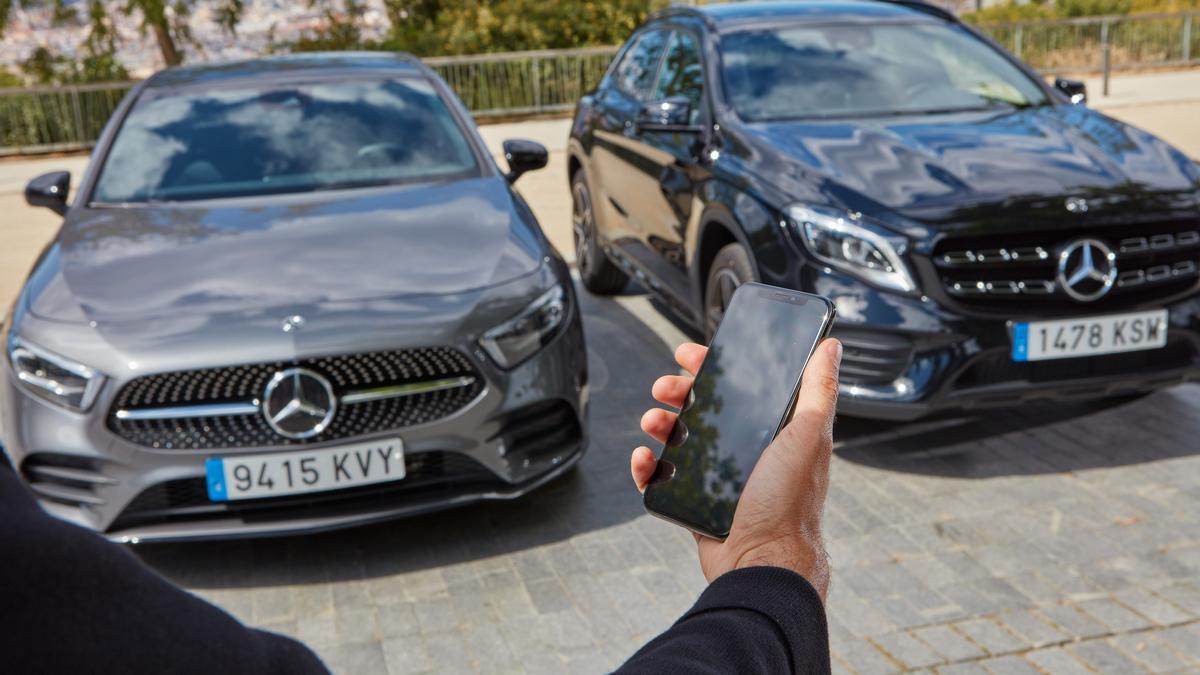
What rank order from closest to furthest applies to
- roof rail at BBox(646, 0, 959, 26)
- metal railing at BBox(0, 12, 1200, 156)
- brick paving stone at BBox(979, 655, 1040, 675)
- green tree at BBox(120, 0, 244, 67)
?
brick paving stone at BBox(979, 655, 1040, 675)
roof rail at BBox(646, 0, 959, 26)
metal railing at BBox(0, 12, 1200, 156)
green tree at BBox(120, 0, 244, 67)

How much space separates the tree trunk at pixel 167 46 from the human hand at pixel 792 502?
72.6 ft

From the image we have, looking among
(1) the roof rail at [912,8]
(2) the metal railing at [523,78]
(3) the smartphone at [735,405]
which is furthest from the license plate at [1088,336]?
(2) the metal railing at [523,78]

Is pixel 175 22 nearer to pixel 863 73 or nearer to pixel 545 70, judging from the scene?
pixel 545 70

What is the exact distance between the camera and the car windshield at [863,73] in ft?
19.0

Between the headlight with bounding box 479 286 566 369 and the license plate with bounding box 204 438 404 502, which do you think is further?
the headlight with bounding box 479 286 566 369

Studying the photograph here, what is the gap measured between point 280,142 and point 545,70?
48.9 feet

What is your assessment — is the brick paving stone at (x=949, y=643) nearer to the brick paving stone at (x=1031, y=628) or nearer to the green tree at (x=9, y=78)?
the brick paving stone at (x=1031, y=628)

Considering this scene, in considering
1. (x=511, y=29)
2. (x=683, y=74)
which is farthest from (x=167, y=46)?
(x=683, y=74)

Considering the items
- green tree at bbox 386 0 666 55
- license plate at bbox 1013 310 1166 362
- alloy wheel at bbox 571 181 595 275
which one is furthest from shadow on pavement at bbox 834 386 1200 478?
green tree at bbox 386 0 666 55

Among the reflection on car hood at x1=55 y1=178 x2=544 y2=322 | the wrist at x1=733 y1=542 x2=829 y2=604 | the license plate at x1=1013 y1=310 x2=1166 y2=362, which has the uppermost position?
the wrist at x1=733 y1=542 x2=829 y2=604

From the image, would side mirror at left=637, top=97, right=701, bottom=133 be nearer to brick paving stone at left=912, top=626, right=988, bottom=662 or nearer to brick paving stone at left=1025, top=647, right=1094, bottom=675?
brick paving stone at left=912, top=626, right=988, bottom=662

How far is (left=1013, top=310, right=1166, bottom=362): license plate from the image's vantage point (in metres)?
4.55

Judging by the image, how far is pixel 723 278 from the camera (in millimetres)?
5375

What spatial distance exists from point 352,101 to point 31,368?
2.08m
